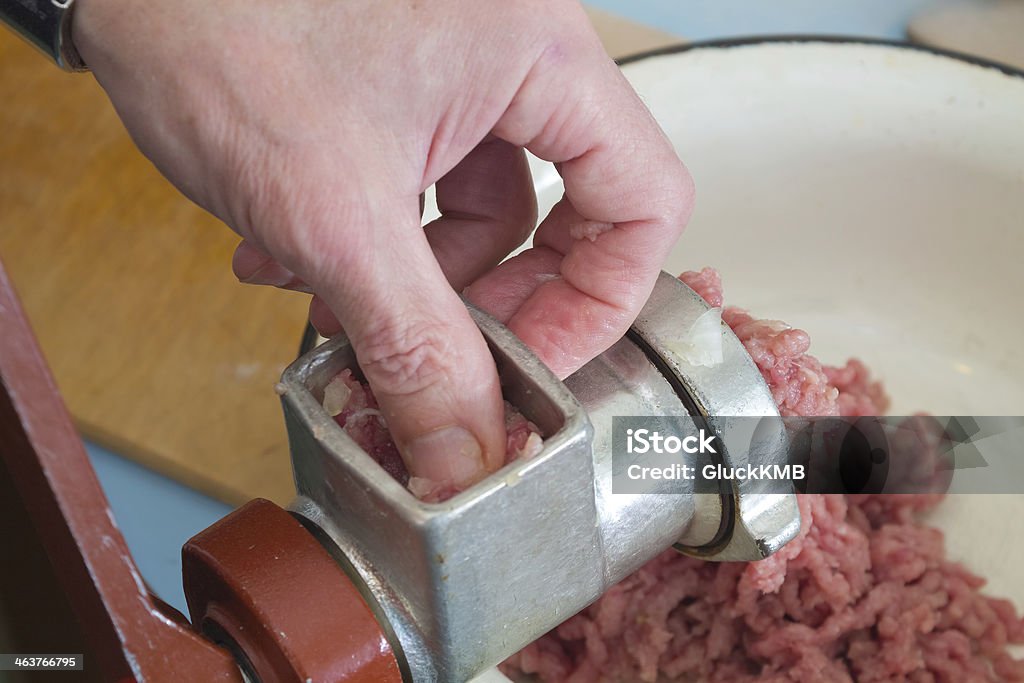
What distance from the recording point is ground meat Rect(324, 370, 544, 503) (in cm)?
67

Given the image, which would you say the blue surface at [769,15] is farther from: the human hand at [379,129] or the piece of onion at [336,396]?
the piece of onion at [336,396]

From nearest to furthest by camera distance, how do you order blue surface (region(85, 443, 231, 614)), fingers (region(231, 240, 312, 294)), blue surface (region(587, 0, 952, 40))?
fingers (region(231, 240, 312, 294)) < blue surface (region(85, 443, 231, 614)) < blue surface (region(587, 0, 952, 40))

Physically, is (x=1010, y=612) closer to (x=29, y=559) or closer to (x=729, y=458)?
(x=729, y=458)

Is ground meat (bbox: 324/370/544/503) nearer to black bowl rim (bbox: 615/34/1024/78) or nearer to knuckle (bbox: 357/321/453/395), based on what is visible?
knuckle (bbox: 357/321/453/395)

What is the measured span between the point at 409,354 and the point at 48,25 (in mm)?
303

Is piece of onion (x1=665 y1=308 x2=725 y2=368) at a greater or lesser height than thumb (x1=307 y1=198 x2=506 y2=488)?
lesser

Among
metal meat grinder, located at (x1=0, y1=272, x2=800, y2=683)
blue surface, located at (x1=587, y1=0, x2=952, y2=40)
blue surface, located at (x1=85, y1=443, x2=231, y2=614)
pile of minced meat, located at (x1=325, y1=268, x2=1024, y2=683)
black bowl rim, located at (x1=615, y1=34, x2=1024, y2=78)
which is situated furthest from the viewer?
blue surface, located at (x1=587, y1=0, x2=952, y2=40)

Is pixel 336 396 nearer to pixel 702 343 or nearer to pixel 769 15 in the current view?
pixel 702 343

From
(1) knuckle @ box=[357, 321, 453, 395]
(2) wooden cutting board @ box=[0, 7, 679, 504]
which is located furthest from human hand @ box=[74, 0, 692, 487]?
(2) wooden cutting board @ box=[0, 7, 679, 504]

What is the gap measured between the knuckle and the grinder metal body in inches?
1.8

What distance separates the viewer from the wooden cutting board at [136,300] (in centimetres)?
135

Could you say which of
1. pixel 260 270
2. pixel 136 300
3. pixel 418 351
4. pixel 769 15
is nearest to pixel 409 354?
pixel 418 351

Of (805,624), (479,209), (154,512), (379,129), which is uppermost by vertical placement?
(379,129)

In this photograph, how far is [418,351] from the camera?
62cm
